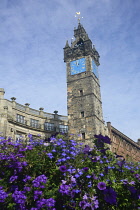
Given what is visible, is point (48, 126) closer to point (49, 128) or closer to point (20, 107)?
point (49, 128)

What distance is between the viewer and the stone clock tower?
99.3 feet

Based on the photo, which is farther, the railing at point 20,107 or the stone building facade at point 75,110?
the railing at point 20,107

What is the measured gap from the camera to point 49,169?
18.9 feet

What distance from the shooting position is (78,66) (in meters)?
34.9

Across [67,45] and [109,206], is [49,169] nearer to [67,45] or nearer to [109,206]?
[109,206]

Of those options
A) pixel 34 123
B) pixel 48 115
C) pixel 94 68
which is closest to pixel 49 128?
pixel 48 115

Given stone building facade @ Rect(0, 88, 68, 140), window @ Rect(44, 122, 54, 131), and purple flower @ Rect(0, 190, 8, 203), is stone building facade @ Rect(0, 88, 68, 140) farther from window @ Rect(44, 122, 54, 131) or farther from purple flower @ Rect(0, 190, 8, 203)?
purple flower @ Rect(0, 190, 8, 203)

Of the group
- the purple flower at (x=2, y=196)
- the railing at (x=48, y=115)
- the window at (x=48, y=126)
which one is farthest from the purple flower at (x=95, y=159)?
the railing at (x=48, y=115)

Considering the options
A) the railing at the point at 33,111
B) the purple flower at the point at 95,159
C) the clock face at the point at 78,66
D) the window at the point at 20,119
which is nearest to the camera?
the purple flower at the point at 95,159

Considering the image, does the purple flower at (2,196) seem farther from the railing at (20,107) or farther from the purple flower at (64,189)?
the railing at (20,107)

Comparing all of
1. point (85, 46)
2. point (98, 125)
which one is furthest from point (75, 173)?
point (85, 46)

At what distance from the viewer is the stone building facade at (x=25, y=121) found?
27.6 meters

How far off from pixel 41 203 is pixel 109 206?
5.21 feet

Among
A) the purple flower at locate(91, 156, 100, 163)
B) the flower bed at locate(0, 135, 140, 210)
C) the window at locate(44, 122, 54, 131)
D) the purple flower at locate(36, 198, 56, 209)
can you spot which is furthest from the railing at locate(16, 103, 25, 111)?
the purple flower at locate(36, 198, 56, 209)
